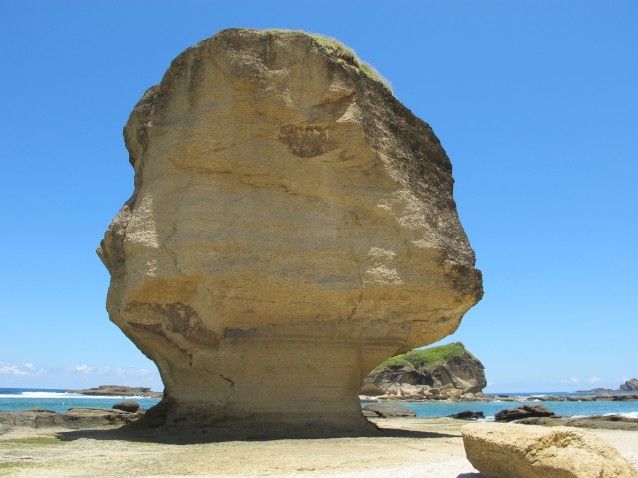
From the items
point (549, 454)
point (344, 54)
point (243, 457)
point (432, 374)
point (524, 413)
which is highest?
point (344, 54)

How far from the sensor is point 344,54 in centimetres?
1273

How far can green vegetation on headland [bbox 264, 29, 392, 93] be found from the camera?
1242cm

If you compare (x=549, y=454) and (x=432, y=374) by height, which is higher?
(x=432, y=374)

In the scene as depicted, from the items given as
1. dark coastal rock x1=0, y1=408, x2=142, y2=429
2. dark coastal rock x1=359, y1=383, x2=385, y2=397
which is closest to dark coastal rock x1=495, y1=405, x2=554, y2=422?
dark coastal rock x1=0, y1=408, x2=142, y2=429

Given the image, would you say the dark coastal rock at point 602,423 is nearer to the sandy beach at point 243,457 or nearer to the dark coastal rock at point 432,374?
the sandy beach at point 243,457

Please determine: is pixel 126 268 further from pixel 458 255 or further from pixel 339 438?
pixel 458 255

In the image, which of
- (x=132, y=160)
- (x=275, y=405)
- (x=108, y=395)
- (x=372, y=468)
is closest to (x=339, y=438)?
(x=275, y=405)

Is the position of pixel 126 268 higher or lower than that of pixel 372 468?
higher

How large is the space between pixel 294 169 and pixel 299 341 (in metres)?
3.03

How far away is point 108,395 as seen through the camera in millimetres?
82250

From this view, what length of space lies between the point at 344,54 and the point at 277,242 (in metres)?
3.85

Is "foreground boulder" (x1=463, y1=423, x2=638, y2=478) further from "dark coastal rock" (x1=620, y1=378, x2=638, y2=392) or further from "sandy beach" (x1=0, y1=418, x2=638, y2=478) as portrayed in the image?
"dark coastal rock" (x1=620, y1=378, x2=638, y2=392)

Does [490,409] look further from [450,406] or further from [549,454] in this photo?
[549,454]

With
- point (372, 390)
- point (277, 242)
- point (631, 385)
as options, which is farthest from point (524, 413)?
point (631, 385)
